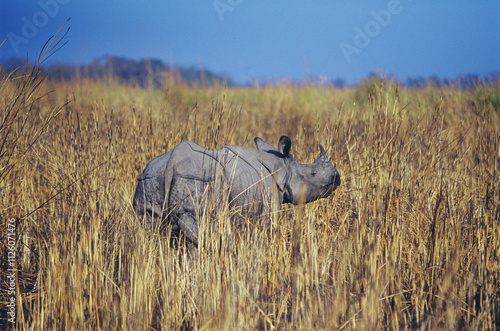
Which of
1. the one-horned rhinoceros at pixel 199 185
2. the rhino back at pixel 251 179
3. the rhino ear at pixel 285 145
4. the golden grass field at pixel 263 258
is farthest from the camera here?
the rhino ear at pixel 285 145

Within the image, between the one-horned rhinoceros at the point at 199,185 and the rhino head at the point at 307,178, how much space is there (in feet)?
0.35

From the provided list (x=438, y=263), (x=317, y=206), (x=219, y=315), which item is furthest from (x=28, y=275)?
(x=438, y=263)

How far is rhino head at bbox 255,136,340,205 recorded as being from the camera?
11.8 feet

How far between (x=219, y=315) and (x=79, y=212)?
1438 mm

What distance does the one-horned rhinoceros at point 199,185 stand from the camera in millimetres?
3037

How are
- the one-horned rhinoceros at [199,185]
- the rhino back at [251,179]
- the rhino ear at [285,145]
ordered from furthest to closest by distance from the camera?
the rhino ear at [285,145]
the rhino back at [251,179]
the one-horned rhinoceros at [199,185]

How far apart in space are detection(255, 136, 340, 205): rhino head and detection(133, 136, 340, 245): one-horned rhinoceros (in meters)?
0.11

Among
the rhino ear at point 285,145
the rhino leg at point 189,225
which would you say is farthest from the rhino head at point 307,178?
the rhino leg at point 189,225

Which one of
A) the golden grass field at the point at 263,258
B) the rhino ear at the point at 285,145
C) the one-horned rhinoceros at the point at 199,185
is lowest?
the golden grass field at the point at 263,258

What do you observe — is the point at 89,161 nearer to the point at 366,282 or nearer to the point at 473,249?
the point at 366,282

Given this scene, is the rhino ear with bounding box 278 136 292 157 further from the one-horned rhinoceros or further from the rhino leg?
the rhino leg

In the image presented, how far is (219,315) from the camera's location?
91.7 inches

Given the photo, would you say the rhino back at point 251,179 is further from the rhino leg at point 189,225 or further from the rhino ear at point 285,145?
the rhino leg at point 189,225

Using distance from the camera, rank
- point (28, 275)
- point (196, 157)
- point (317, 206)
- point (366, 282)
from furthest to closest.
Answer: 1. point (317, 206)
2. point (28, 275)
3. point (196, 157)
4. point (366, 282)
